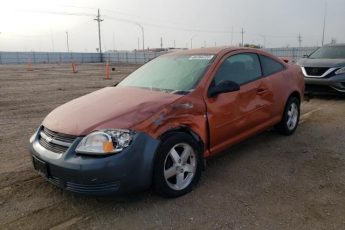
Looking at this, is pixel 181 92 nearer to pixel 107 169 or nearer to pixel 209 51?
pixel 209 51

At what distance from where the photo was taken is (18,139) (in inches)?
241

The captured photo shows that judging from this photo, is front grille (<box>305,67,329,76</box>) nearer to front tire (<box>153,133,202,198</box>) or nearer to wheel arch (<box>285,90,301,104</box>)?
wheel arch (<box>285,90,301,104</box>)

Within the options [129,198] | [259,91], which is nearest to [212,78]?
[259,91]

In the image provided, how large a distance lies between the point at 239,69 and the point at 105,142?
7.77ft

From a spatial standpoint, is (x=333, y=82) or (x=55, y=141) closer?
(x=55, y=141)

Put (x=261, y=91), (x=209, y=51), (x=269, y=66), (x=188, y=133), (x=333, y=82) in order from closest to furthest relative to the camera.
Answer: (x=188, y=133) < (x=209, y=51) < (x=261, y=91) < (x=269, y=66) < (x=333, y=82)

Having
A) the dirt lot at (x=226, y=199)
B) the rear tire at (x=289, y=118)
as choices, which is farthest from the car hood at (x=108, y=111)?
the rear tire at (x=289, y=118)

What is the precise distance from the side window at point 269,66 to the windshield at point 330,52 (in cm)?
577

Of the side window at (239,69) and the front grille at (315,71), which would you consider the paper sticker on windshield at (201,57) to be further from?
the front grille at (315,71)

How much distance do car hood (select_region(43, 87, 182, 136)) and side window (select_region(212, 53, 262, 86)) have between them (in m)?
0.86

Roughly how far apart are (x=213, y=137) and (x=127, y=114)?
1162mm

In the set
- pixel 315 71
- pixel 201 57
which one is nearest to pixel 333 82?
pixel 315 71

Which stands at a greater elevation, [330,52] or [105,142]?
[330,52]

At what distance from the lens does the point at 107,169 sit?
3248mm
